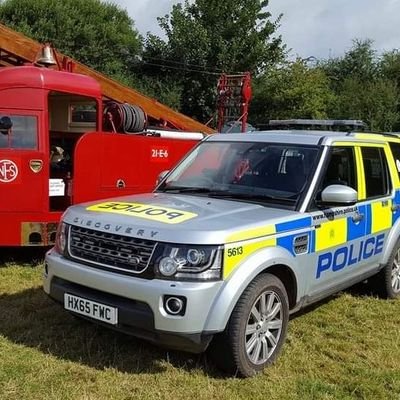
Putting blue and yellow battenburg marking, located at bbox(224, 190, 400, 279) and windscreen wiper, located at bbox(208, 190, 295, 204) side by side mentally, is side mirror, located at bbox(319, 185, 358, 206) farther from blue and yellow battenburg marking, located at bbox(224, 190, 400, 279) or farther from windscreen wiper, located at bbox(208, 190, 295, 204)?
windscreen wiper, located at bbox(208, 190, 295, 204)

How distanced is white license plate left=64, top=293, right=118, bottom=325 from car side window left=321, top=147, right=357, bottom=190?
209 centimetres

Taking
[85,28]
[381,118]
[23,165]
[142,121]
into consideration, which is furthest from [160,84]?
[23,165]

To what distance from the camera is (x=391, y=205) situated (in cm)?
627

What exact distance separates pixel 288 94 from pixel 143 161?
30.0m

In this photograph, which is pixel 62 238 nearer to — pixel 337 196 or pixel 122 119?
pixel 337 196

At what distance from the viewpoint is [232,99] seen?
1348 centimetres

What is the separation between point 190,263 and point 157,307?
36 centimetres

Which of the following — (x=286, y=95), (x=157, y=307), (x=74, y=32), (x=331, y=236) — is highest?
(x=74, y=32)

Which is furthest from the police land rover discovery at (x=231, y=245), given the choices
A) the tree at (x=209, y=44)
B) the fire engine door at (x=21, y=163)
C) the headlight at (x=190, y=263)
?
the tree at (x=209, y=44)

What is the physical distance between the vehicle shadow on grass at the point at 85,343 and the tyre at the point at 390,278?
268 cm

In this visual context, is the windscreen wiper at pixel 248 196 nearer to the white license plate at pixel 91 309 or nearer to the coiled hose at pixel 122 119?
the white license plate at pixel 91 309

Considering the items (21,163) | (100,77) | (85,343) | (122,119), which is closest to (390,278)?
(85,343)

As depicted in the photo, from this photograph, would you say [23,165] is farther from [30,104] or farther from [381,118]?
[381,118]

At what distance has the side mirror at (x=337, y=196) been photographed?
4824mm
